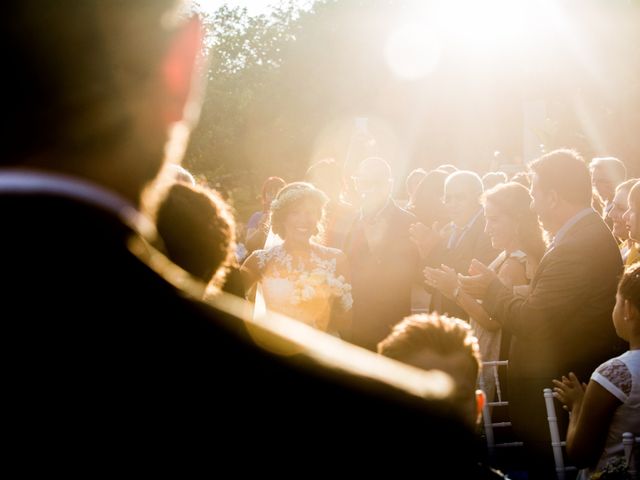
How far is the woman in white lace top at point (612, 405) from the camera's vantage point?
154 inches

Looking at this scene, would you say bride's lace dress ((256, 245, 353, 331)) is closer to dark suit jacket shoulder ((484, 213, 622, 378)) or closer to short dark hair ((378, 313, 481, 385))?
dark suit jacket shoulder ((484, 213, 622, 378))

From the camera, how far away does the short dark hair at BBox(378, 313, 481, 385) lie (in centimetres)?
325

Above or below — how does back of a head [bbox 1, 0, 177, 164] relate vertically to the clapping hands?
below

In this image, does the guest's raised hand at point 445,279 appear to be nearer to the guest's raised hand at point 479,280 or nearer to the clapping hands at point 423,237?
the guest's raised hand at point 479,280

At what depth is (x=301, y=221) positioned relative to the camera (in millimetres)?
6559

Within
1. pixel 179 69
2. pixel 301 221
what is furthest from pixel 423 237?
pixel 179 69

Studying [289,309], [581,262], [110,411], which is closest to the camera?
[110,411]

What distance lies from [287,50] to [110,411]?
36996 mm

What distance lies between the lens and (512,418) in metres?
4.86

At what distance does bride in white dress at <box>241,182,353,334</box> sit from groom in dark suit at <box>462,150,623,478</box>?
160cm

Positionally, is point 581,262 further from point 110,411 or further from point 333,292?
point 110,411

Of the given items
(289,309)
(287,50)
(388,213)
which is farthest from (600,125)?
(287,50)

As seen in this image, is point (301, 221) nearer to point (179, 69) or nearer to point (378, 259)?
point (378, 259)

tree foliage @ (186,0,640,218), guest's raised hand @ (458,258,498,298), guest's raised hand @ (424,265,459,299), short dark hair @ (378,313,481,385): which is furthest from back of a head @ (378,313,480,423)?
tree foliage @ (186,0,640,218)
